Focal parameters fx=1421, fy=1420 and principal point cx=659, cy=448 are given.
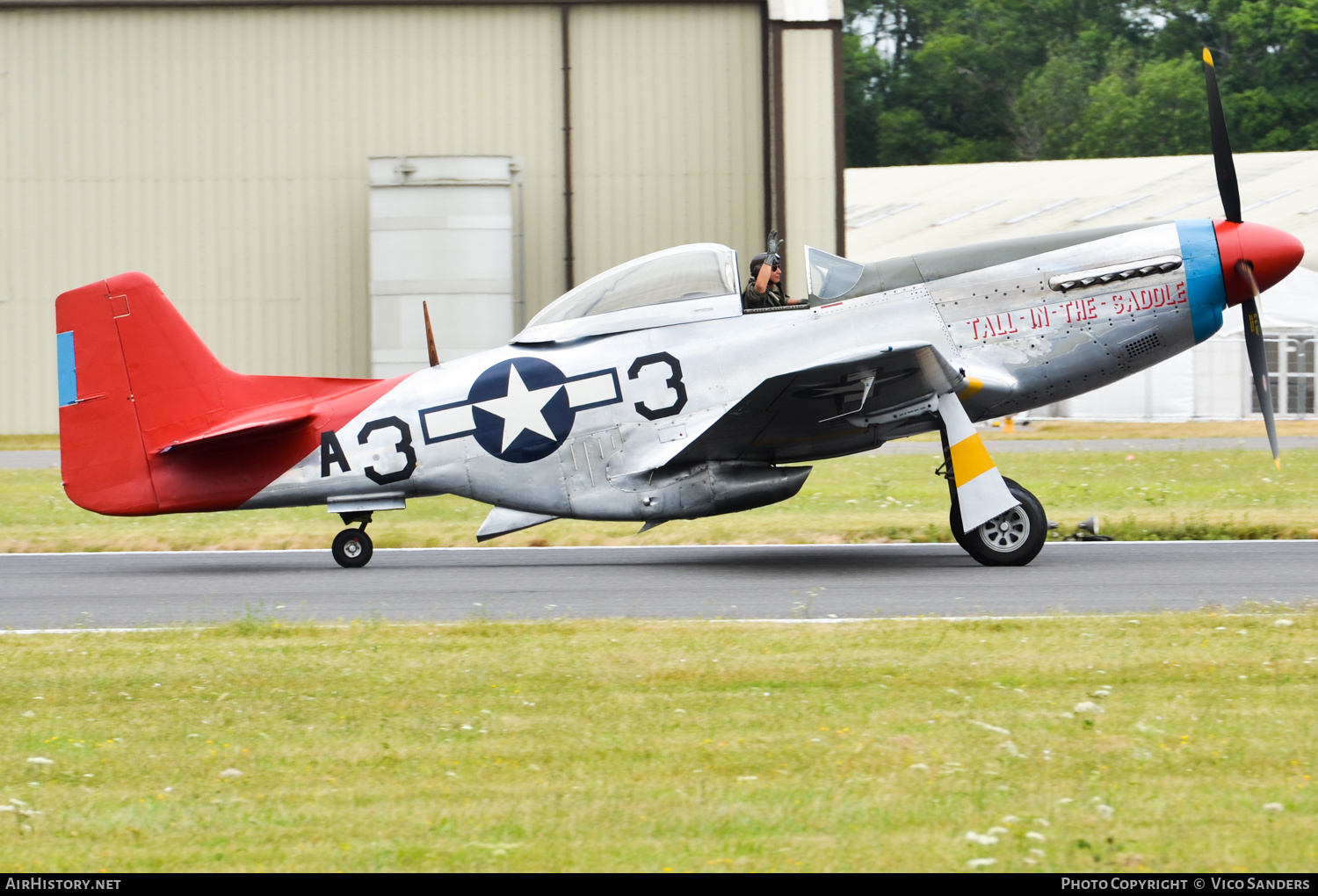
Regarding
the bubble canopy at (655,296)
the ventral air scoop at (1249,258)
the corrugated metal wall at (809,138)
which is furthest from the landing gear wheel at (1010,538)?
the corrugated metal wall at (809,138)

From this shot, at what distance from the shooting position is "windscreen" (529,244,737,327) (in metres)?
12.0

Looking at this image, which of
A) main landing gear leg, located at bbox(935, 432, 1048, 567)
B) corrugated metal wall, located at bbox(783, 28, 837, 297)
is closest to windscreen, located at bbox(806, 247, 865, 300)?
main landing gear leg, located at bbox(935, 432, 1048, 567)

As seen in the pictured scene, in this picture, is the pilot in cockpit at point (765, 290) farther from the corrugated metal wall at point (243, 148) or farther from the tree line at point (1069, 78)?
the tree line at point (1069, 78)

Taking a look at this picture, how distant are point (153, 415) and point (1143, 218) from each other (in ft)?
90.7

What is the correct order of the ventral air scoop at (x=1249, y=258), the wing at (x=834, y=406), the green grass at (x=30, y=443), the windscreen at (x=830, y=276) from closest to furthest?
the wing at (x=834, y=406) < the ventral air scoop at (x=1249, y=258) < the windscreen at (x=830, y=276) < the green grass at (x=30, y=443)

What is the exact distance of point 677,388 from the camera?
11859 mm

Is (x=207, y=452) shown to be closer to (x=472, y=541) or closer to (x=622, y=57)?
(x=472, y=541)

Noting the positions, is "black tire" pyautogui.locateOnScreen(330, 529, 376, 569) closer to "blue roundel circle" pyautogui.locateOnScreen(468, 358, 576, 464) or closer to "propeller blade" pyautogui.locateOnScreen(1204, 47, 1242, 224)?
"blue roundel circle" pyautogui.locateOnScreen(468, 358, 576, 464)

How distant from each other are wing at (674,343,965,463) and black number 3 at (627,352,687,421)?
41cm

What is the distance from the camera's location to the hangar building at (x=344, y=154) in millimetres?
28578

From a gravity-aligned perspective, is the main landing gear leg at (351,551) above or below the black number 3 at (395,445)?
below

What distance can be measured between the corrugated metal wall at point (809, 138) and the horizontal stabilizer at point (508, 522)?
51.9 feet

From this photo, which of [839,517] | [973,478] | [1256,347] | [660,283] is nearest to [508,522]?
[660,283]

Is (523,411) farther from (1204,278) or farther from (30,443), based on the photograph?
(30,443)
